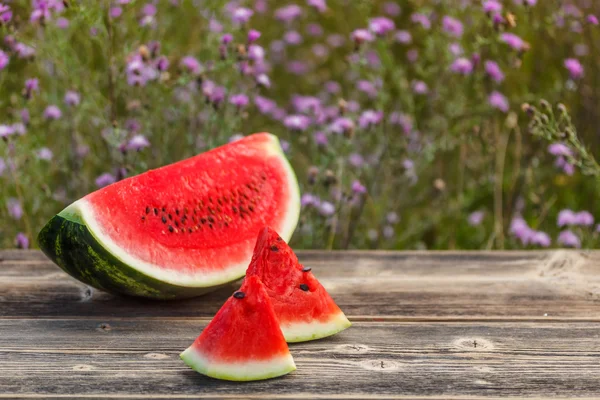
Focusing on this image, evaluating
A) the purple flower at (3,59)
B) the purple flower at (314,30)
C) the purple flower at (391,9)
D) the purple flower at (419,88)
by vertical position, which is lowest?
the purple flower at (314,30)

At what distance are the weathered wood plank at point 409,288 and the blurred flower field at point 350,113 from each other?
1.12 feet

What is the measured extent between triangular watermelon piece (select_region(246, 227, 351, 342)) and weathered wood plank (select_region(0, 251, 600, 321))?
17 cm

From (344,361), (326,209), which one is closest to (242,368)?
(344,361)

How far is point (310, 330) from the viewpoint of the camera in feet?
4.98

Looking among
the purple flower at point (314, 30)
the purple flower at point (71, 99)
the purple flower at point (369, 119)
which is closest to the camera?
the purple flower at point (71, 99)

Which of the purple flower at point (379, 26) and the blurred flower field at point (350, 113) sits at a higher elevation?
the purple flower at point (379, 26)

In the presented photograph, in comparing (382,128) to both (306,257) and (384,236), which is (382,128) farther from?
(306,257)

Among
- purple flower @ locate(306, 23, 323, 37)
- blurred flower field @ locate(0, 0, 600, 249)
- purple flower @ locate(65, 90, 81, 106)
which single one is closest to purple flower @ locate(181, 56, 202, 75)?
blurred flower field @ locate(0, 0, 600, 249)

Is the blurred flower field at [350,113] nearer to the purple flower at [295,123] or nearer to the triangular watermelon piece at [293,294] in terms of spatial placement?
the purple flower at [295,123]

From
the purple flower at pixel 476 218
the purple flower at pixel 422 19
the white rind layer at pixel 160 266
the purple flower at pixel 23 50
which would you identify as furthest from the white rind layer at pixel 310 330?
the purple flower at pixel 476 218

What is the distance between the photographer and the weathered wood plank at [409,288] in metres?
1.72

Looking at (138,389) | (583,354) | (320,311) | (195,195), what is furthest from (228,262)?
(583,354)

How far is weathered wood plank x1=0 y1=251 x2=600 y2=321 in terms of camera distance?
1718 millimetres

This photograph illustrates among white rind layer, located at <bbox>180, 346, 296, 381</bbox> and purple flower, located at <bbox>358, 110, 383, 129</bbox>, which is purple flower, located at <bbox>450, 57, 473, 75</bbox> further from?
white rind layer, located at <bbox>180, 346, 296, 381</bbox>
